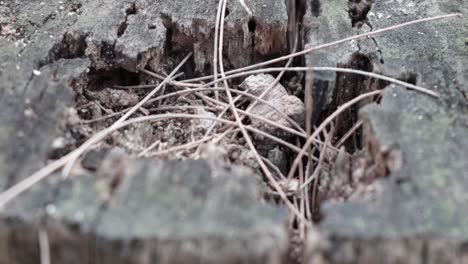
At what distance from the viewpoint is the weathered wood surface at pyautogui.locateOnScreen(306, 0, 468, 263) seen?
107 centimetres

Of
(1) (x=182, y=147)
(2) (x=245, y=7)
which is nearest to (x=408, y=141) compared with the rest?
(1) (x=182, y=147)

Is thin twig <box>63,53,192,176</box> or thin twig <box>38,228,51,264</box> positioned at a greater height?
thin twig <box>63,53,192,176</box>

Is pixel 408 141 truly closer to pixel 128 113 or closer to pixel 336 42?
pixel 336 42

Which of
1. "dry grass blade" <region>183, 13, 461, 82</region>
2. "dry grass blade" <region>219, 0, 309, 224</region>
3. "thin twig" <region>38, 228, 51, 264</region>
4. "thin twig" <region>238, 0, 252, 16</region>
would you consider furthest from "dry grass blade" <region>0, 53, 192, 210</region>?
"thin twig" <region>238, 0, 252, 16</region>

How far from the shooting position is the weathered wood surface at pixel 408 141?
3.51 feet

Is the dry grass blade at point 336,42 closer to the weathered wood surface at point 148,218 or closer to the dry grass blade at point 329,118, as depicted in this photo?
the dry grass blade at point 329,118

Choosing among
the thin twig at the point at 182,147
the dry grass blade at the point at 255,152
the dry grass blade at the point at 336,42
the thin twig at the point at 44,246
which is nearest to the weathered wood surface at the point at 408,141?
the dry grass blade at the point at 336,42

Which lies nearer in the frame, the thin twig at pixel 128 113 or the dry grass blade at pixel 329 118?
the thin twig at pixel 128 113

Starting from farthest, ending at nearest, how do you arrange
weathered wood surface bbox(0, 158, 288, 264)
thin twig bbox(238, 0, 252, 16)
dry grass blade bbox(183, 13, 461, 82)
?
1. thin twig bbox(238, 0, 252, 16)
2. dry grass blade bbox(183, 13, 461, 82)
3. weathered wood surface bbox(0, 158, 288, 264)

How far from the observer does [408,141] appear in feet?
4.14

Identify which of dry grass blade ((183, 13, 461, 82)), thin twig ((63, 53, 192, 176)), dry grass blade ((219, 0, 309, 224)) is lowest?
dry grass blade ((219, 0, 309, 224))

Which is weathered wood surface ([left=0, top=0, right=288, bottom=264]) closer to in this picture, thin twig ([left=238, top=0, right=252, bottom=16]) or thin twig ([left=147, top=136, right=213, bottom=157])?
thin twig ([left=238, top=0, right=252, bottom=16])

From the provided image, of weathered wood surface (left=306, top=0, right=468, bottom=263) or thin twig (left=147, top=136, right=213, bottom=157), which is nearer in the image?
weathered wood surface (left=306, top=0, right=468, bottom=263)

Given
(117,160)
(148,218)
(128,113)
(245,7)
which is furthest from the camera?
(245,7)
